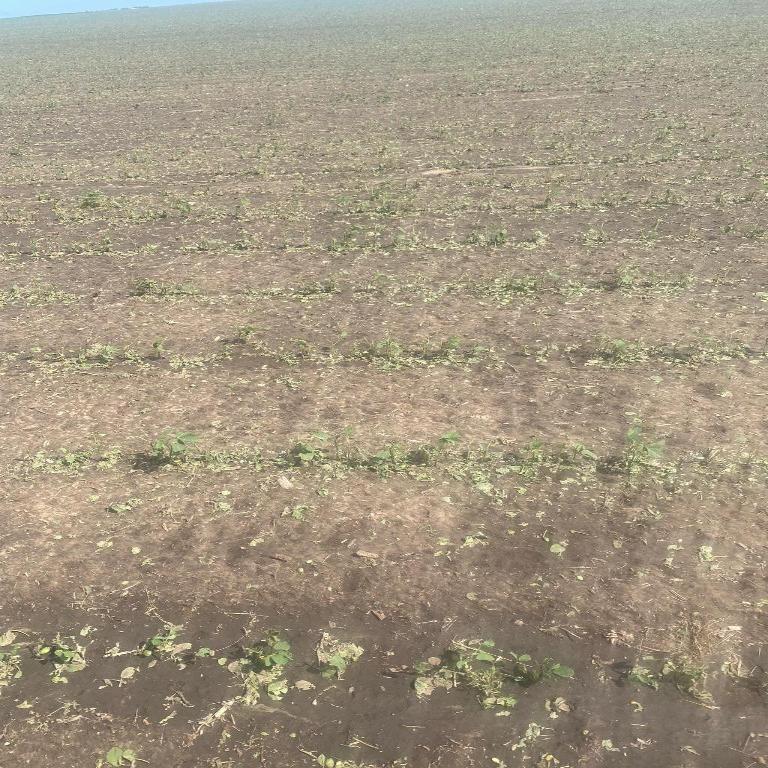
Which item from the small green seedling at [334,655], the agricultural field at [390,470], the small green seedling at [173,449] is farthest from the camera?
the small green seedling at [173,449]

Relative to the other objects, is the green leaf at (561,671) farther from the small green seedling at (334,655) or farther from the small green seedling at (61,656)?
the small green seedling at (61,656)

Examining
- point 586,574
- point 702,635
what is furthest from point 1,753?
point 702,635

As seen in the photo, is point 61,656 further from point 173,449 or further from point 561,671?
point 561,671

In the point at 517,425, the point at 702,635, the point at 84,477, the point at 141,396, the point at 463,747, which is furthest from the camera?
the point at 141,396

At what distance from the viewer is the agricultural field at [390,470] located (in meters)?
4.26

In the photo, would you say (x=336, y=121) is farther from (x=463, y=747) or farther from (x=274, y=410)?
(x=463, y=747)

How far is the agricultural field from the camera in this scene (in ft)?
14.0

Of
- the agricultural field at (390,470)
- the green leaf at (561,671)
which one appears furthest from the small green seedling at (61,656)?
the green leaf at (561,671)

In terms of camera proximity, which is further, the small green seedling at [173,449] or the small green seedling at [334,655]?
the small green seedling at [173,449]

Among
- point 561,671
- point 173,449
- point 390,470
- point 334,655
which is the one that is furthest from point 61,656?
point 561,671

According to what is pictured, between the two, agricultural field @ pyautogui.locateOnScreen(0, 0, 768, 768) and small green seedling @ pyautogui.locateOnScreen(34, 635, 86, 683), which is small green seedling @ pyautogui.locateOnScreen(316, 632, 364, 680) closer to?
agricultural field @ pyautogui.locateOnScreen(0, 0, 768, 768)

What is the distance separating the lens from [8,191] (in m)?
16.1

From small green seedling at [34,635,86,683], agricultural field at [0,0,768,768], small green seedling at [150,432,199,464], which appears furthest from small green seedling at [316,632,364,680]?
small green seedling at [150,432,199,464]

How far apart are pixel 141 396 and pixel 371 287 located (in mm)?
3463
